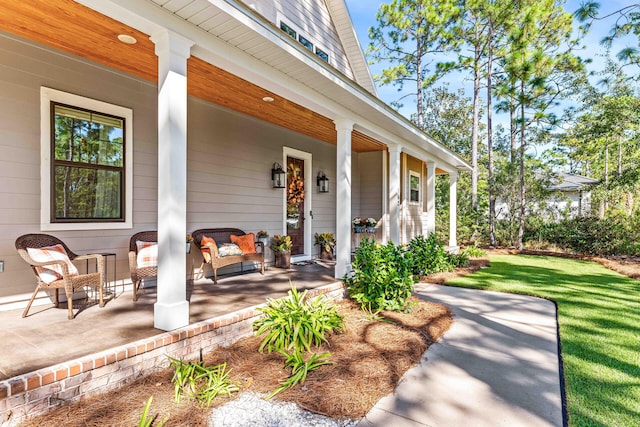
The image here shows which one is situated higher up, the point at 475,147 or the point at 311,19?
the point at 311,19

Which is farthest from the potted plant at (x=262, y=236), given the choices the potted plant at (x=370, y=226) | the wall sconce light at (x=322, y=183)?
the potted plant at (x=370, y=226)

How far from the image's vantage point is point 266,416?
2178 millimetres

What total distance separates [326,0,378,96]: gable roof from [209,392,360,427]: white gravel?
8.69m

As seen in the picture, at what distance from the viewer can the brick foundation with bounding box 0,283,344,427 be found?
76.4 inches

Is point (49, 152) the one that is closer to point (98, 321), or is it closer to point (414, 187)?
point (98, 321)

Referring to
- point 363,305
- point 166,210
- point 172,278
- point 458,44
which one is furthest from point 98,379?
point 458,44

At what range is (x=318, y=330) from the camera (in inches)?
128

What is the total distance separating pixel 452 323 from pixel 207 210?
3.79 metres

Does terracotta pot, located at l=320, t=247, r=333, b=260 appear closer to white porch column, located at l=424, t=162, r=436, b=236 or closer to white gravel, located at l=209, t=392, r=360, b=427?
white porch column, located at l=424, t=162, r=436, b=236

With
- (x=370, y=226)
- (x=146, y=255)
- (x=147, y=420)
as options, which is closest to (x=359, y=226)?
(x=370, y=226)

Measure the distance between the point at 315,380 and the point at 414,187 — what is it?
896 cm

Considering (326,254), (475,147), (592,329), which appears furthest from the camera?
(475,147)

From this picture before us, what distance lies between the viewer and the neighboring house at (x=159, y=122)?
283cm

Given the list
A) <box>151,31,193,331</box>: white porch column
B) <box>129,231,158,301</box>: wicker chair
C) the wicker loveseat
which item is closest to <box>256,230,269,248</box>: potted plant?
the wicker loveseat
